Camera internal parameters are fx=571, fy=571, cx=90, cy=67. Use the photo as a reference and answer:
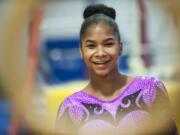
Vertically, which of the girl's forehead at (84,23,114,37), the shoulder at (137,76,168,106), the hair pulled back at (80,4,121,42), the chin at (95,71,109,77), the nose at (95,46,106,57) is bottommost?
the shoulder at (137,76,168,106)

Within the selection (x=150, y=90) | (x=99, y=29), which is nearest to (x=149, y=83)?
(x=150, y=90)

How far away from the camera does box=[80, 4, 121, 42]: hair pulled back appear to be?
0.81 meters

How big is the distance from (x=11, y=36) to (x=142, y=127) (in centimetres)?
23

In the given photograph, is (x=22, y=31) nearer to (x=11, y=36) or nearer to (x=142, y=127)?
(x=11, y=36)

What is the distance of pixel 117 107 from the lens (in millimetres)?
830

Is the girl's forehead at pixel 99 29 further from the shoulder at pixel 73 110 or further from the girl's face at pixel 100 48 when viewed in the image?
the shoulder at pixel 73 110

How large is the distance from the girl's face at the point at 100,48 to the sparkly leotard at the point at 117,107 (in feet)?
0.18

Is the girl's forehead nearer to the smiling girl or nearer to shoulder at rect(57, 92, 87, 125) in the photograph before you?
the smiling girl

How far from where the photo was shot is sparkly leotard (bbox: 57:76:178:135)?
0.81 metres

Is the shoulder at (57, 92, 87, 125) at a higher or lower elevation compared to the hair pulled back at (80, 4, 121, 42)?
lower

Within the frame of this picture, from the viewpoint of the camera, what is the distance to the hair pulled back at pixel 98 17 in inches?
31.8

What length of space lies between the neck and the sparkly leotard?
1cm

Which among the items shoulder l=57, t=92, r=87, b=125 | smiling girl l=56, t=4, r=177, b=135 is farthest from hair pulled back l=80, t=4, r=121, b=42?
shoulder l=57, t=92, r=87, b=125

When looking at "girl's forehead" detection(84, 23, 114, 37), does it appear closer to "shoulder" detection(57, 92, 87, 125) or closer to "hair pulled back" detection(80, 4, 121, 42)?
"hair pulled back" detection(80, 4, 121, 42)
